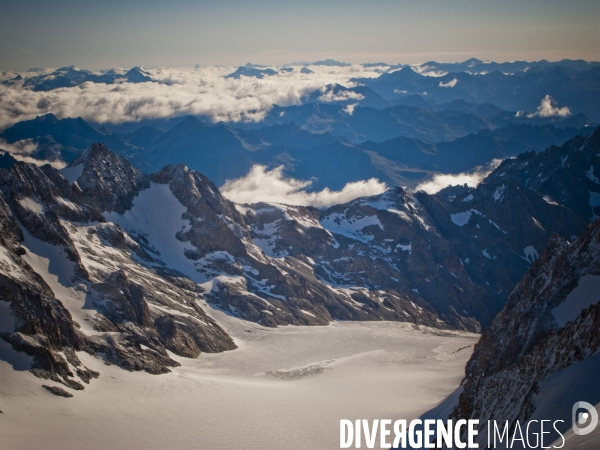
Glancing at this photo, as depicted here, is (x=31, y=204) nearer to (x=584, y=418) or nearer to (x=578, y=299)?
(x=578, y=299)

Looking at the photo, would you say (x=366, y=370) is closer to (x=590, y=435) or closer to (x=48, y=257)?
(x=48, y=257)

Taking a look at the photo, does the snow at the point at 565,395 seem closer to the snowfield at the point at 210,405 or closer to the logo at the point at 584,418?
the logo at the point at 584,418

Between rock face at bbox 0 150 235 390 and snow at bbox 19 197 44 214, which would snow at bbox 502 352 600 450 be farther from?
snow at bbox 19 197 44 214

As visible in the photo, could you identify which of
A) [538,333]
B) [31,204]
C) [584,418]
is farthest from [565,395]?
[31,204]

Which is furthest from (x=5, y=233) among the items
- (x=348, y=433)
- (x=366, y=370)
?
(x=366, y=370)

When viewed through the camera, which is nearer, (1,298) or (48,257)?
(1,298)

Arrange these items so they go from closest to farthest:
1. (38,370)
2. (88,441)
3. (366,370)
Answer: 1. (88,441)
2. (38,370)
3. (366,370)
